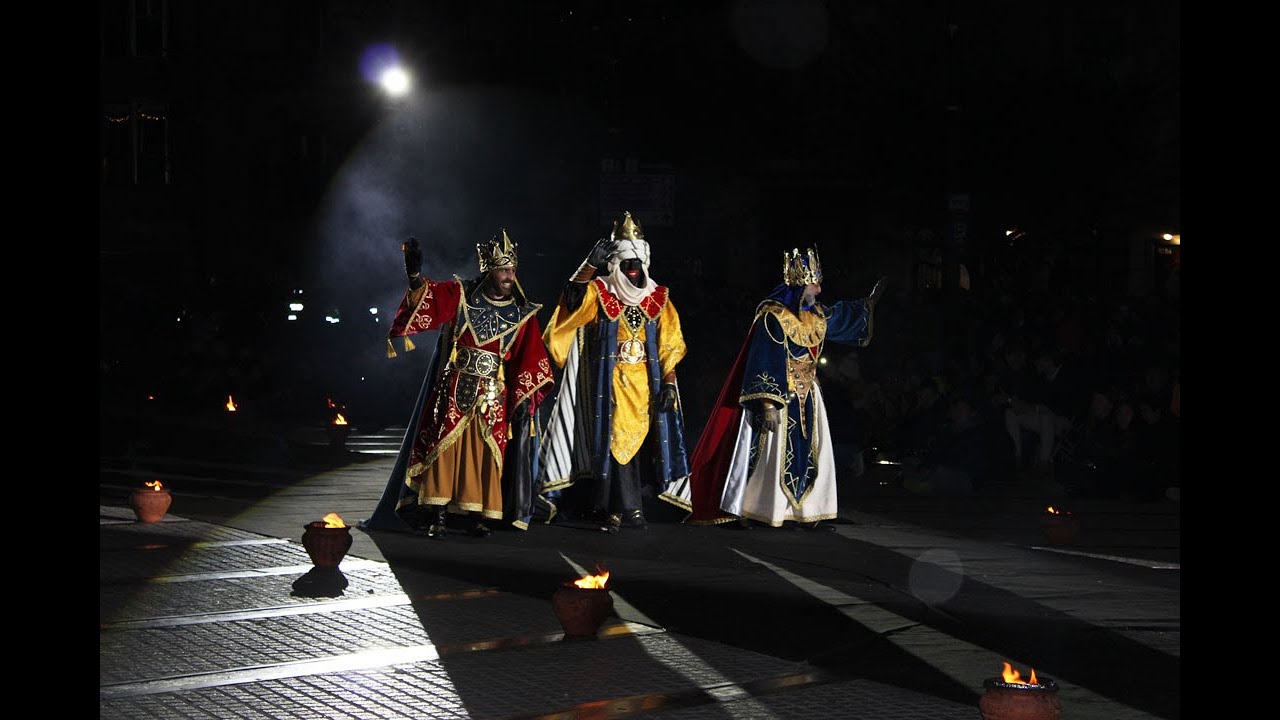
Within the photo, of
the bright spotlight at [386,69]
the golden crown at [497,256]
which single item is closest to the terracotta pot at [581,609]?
the golden crown at [497,256]

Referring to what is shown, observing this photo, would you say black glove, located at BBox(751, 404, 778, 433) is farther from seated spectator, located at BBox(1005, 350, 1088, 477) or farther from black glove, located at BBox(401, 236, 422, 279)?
seated spectator, located at BBox(1005, 350, 1088, 477)

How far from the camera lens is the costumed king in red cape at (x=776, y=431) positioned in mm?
11945

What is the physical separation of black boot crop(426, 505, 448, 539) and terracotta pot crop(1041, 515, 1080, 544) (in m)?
4.02

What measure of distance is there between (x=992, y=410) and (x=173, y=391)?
13.6m

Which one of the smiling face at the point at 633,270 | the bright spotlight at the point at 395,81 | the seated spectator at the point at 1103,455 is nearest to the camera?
the smiling face at the point at 633,270

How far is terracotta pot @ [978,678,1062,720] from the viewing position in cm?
540

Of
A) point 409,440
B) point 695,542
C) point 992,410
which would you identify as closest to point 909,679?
point 695,542

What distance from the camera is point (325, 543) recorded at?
27.8 feet

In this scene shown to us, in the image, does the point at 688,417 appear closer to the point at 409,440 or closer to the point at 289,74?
the point at 409,440

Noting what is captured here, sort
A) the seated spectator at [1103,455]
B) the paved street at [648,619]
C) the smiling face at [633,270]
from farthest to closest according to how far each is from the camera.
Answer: the seated spectator at [1103,455]
the smiling face at [633,270]
the paved street at [648,619]

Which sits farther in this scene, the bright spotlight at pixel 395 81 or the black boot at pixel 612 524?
the bright spotlight at pixel 395 81

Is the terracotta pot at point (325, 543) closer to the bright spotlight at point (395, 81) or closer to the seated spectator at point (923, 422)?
the seated spectator at point (923, 422)

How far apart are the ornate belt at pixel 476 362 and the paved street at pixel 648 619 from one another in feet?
3.69

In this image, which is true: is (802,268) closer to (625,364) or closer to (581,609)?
(625,364)
